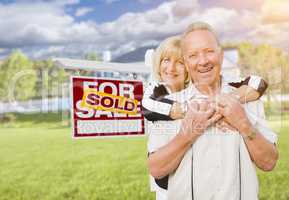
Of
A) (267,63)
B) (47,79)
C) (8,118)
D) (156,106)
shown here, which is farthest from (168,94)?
(8,118)

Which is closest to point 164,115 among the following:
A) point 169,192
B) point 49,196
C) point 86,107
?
point 169,192

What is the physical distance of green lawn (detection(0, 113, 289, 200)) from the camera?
1612 millimetres

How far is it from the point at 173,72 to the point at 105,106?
1.28 ft

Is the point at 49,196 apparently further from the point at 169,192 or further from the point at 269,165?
the point at 269,165

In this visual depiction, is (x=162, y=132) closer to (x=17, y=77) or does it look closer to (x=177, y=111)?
(x=177, y=111)

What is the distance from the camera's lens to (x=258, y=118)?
90 centimetres

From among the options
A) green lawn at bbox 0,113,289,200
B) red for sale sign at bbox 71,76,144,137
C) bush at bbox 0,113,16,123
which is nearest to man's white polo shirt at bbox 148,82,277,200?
red for sale sign at bbox 71,76,144,137

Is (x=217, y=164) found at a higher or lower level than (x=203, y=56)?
lower

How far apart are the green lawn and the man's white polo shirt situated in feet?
2.05

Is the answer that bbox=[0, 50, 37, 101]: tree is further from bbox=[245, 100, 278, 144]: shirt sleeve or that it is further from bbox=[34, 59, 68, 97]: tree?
bbox=[245, 100, 278, 144]: shirt sleeve

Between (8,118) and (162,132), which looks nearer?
(162,132)

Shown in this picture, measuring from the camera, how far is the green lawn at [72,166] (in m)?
1.61

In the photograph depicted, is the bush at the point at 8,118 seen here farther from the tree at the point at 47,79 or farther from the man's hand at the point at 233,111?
the man's hand at the point at 233,111

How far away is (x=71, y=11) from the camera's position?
1.59m
